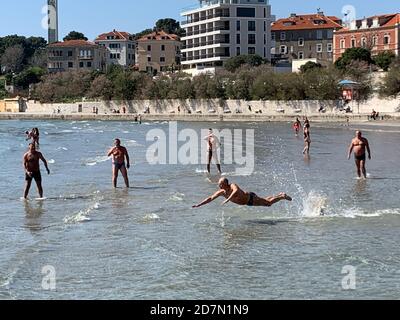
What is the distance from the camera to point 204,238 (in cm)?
1350

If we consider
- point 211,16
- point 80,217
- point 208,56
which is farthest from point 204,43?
point 80,217

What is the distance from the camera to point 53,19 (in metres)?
135

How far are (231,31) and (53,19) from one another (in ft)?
145

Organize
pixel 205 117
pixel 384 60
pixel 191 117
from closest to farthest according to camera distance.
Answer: pixel 384 60 < pixel 205 117 < pixel 191 117

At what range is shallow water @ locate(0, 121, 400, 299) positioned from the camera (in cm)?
1032

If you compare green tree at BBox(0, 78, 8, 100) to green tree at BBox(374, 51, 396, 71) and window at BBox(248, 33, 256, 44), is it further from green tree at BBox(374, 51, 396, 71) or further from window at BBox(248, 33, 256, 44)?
green tree at BBox(374, 51, 396, 71)

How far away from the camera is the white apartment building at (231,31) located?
10525 centimetres

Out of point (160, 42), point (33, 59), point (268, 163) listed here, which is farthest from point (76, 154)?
point (33, 59)

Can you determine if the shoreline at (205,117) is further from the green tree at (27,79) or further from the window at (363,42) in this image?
the green tree at (27,79)

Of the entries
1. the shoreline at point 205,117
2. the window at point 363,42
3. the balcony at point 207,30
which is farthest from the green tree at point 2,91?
the window at point 363,42

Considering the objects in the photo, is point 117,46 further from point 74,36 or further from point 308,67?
point 308,67

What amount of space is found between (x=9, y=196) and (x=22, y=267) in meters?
8.84

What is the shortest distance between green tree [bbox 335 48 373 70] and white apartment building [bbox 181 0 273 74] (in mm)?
26148

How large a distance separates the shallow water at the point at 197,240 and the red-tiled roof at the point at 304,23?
305 feet
